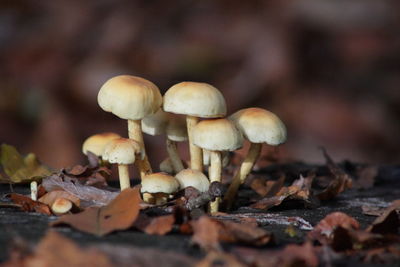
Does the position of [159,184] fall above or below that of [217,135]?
below

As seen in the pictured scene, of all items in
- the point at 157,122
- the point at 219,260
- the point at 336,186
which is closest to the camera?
the point at 219,260

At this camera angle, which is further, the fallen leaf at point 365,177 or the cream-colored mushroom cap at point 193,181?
the fallen leaf at point 365,177

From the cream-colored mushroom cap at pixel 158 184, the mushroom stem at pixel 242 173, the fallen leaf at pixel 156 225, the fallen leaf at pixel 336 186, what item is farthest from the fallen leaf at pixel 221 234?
the fallen leaf at pixel 336 186

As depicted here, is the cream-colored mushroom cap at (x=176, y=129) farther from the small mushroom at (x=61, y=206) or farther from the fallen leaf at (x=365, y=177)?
the fallen leaf at (x=365, y=177)

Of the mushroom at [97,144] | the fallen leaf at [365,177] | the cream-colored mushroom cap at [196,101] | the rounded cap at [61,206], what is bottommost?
the fallen leaf at [365,177]

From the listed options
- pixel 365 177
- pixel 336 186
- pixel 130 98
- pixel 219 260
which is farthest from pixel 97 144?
pixel 365 177

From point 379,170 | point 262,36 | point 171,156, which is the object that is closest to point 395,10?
point 262,36

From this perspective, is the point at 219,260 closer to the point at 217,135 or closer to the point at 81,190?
the point at 217,135
